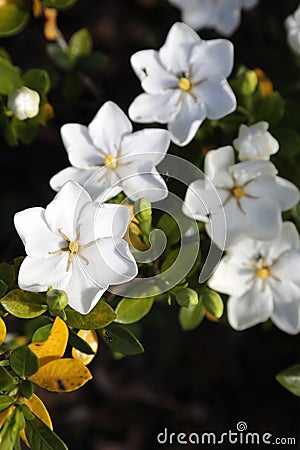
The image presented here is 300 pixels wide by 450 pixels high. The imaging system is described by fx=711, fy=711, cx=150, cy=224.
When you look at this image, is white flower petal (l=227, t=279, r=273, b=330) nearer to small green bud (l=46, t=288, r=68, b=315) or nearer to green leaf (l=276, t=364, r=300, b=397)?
green leaf (l=276, t=364, r=300, b=397)

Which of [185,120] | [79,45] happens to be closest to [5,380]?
[185,120]

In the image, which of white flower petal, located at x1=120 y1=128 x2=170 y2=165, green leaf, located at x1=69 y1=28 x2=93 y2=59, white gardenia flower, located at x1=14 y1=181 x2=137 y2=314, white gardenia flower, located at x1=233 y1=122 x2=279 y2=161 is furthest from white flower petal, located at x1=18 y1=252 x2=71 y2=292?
green leaf, located at x1=69 y1=28 x2=93 y2=59

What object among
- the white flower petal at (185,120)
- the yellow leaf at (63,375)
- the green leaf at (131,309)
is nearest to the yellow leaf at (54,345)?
the yellow leaf at (63,375)

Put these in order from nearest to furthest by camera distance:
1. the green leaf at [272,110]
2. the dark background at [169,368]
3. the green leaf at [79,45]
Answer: the green leaf at [272,110] → the green leaf at [79,45] → the dark background at [169,368]

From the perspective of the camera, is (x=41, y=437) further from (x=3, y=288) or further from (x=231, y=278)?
(x=231, y=278)

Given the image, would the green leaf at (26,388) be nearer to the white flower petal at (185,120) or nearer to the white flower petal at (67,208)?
the white flower petal at (67,208)
